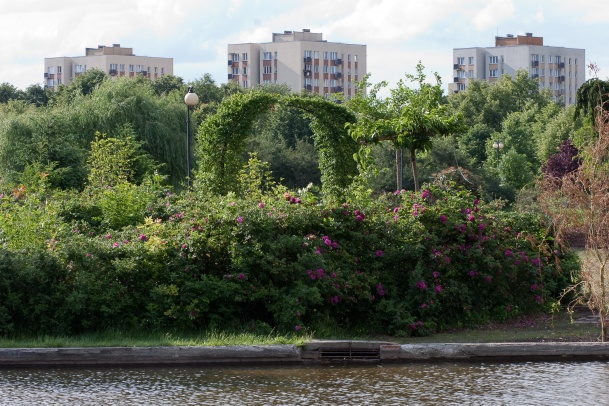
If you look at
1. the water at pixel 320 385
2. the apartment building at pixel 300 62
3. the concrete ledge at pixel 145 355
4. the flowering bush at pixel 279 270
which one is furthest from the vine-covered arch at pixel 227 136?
the apartment building at pixel 300 62

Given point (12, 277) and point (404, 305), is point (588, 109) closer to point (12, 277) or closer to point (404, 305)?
point (404, 305)

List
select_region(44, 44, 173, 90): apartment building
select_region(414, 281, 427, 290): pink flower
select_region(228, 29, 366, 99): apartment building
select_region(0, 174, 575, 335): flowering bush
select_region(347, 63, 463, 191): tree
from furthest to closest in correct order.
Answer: select_region(44, 44, 173, 90): apartment building → select_region(228, 29, 366, 99): apartment building → select_region(347, 63, 463, 191): tree → select_region(414, 281, 427, 290): pink flower → select_region(0, 174, 575, 335): flowering bush

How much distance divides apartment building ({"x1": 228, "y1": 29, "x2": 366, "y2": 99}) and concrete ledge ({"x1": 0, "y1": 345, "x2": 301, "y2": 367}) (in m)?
136

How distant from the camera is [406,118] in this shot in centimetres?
1952

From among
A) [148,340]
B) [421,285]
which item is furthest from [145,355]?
[421,285]

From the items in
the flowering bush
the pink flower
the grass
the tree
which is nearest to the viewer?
the grass

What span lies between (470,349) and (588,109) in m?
20.3

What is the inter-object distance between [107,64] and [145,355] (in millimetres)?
158110

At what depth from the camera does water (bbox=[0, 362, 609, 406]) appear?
9469 mm

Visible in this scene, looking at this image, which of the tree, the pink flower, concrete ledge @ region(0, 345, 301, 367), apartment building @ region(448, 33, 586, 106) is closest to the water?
concrete ledge @ region(0, 345, 301, 367)

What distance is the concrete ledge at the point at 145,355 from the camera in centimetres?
1148

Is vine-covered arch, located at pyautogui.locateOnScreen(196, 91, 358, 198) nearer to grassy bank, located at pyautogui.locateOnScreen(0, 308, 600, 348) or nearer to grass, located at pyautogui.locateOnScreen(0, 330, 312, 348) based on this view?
grassy bank, located at pyautogui.locateOnScreen(0, 308, 600, 348)

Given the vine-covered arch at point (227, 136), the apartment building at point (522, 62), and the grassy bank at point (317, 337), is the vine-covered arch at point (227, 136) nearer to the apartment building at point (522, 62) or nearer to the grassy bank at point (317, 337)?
the grassy bank at point (317, 337)

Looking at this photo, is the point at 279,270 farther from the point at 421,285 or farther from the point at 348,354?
the point at 421,285
